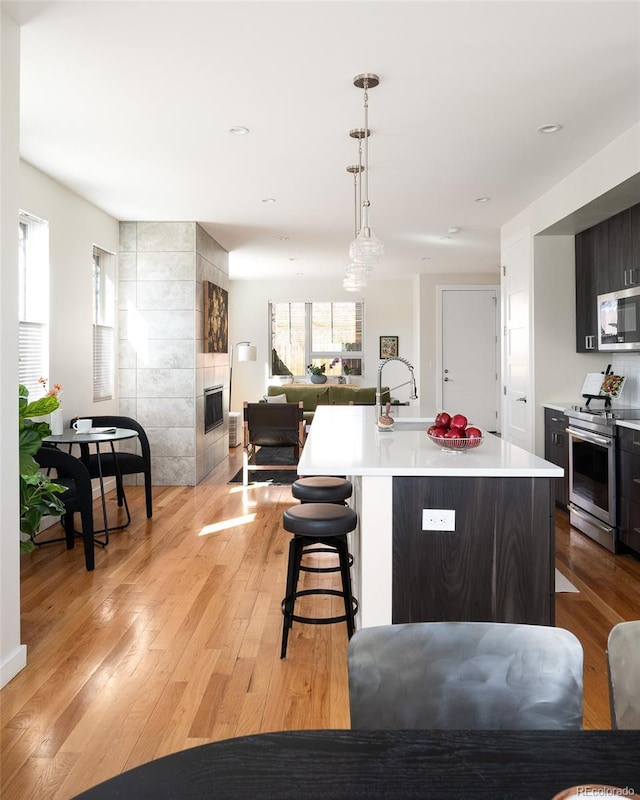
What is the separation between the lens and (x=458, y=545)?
244 cm

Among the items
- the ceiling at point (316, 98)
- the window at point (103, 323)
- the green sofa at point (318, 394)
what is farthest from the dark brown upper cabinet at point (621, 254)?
the green sofa at point (318, 394)

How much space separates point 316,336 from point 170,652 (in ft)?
28.2

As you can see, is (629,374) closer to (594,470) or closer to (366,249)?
(594,470)

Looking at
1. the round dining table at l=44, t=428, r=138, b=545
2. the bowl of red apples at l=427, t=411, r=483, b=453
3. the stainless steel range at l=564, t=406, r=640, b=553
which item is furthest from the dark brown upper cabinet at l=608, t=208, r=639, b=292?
the round dining table at l=44, t=428, r=138, b=545

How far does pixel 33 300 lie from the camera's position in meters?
4.84

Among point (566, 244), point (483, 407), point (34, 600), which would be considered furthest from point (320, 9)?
point (483, 407)

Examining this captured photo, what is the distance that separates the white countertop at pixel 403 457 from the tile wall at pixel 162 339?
3.13 metres

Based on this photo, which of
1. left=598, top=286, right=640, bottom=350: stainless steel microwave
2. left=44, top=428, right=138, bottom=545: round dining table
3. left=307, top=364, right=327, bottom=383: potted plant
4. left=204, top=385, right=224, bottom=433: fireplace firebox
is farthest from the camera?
left=307, top=364, right=327, bottom=383: potted plant

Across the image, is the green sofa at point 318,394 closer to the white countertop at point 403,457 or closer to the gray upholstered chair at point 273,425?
the gray upholstered chair at point 273,425

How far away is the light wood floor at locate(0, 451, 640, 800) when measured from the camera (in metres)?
2.12

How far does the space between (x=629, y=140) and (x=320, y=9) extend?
2.22 meters

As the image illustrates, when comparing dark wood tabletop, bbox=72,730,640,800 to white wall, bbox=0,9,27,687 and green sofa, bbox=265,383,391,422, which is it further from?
green sofa, bbox=265,383,391,422

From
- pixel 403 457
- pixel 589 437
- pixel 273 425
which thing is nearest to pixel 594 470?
pixel 589 437

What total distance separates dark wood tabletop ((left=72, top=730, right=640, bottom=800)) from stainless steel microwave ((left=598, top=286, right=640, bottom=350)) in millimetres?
4003
